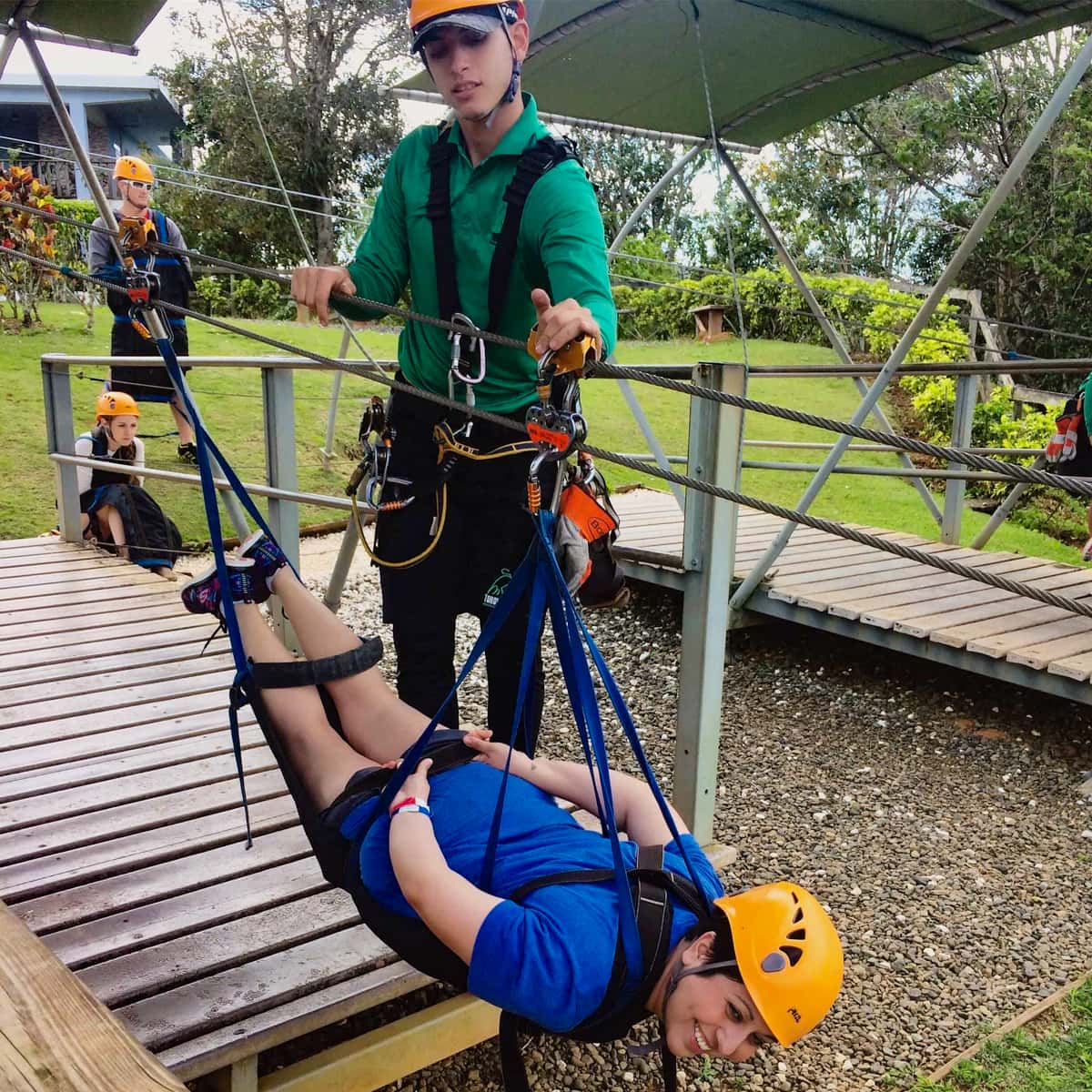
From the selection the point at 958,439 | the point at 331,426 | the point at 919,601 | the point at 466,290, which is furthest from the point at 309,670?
the point at 331,426

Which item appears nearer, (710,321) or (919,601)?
(919,601)

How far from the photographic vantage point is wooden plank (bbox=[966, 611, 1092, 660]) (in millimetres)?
3852

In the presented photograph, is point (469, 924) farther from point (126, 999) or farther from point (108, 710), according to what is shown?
point (108, 710)

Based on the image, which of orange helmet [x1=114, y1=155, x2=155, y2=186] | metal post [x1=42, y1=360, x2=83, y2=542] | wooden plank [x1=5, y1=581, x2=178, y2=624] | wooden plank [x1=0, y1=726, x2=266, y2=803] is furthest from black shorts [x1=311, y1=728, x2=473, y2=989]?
orange helmet [x1=114, y1=155, x2=155, y2=186]

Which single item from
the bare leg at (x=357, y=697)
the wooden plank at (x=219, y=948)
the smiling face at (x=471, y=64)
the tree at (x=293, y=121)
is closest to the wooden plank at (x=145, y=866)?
the wooden plank at (x=219, y=948)

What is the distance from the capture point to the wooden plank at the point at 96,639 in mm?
3375

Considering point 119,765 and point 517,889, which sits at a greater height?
point 517,889

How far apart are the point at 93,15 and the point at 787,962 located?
3606 mm

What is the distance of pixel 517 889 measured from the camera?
5.16 ft

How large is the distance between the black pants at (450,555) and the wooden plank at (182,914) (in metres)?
0.47

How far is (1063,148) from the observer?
10883 mm

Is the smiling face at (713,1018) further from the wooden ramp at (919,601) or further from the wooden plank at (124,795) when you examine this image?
the wooden ramp at (919,601)

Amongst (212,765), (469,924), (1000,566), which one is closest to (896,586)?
(1000,566)

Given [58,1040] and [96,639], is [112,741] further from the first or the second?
[58,1040]
